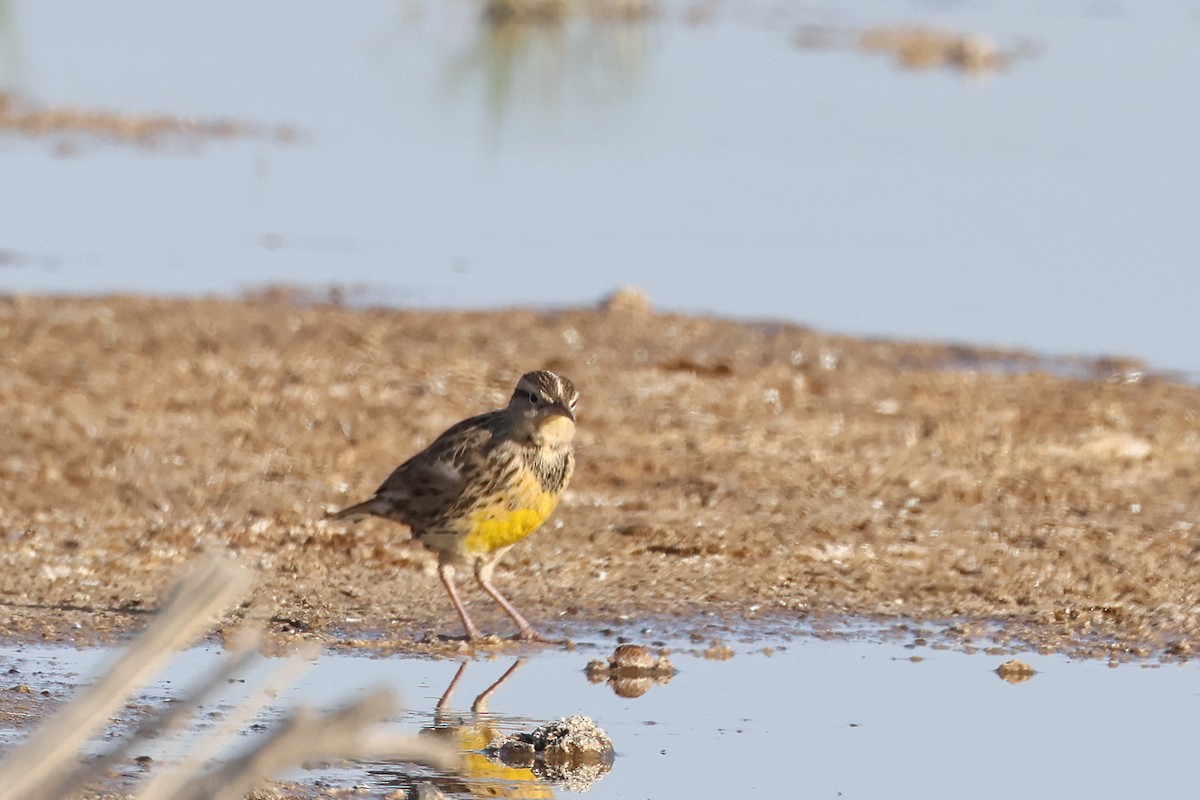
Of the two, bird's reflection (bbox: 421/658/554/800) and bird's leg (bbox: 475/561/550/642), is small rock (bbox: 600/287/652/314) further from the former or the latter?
bird's reflection (bbox: 421/658/554/800)

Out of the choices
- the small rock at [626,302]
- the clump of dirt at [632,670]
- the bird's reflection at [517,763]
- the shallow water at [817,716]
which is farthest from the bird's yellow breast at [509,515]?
the small rock at [626,302]

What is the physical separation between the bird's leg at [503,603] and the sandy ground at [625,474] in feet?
0.38

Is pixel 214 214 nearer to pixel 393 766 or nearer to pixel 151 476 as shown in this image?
pixel 151 476

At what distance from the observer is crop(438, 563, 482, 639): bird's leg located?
796 centimetres

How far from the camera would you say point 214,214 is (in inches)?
766

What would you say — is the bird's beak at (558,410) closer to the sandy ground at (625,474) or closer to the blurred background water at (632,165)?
the sandy ground at (625,474)

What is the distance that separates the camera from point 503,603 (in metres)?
8.09

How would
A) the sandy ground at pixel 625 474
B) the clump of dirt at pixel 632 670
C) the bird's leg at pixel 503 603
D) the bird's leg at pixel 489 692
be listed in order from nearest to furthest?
the bird's leg at pixel 489 692 → the clump of dirt at pixel 632 670 → the bird's leg at pixel 503 603 → the sandy ground at pixel 625 474

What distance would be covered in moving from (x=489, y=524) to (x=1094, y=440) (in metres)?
4.58

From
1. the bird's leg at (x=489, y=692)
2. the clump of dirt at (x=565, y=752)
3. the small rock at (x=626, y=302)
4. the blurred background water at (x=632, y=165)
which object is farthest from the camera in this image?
the blurred background water at (x=632, y=165)

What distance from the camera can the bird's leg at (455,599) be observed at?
26.1 feet

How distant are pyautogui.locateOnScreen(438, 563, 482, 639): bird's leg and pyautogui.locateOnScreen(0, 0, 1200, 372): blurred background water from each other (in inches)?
288

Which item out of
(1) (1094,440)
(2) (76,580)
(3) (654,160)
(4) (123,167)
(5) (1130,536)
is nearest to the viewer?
(2) (76,580)

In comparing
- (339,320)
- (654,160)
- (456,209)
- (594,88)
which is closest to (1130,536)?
(339,320)
